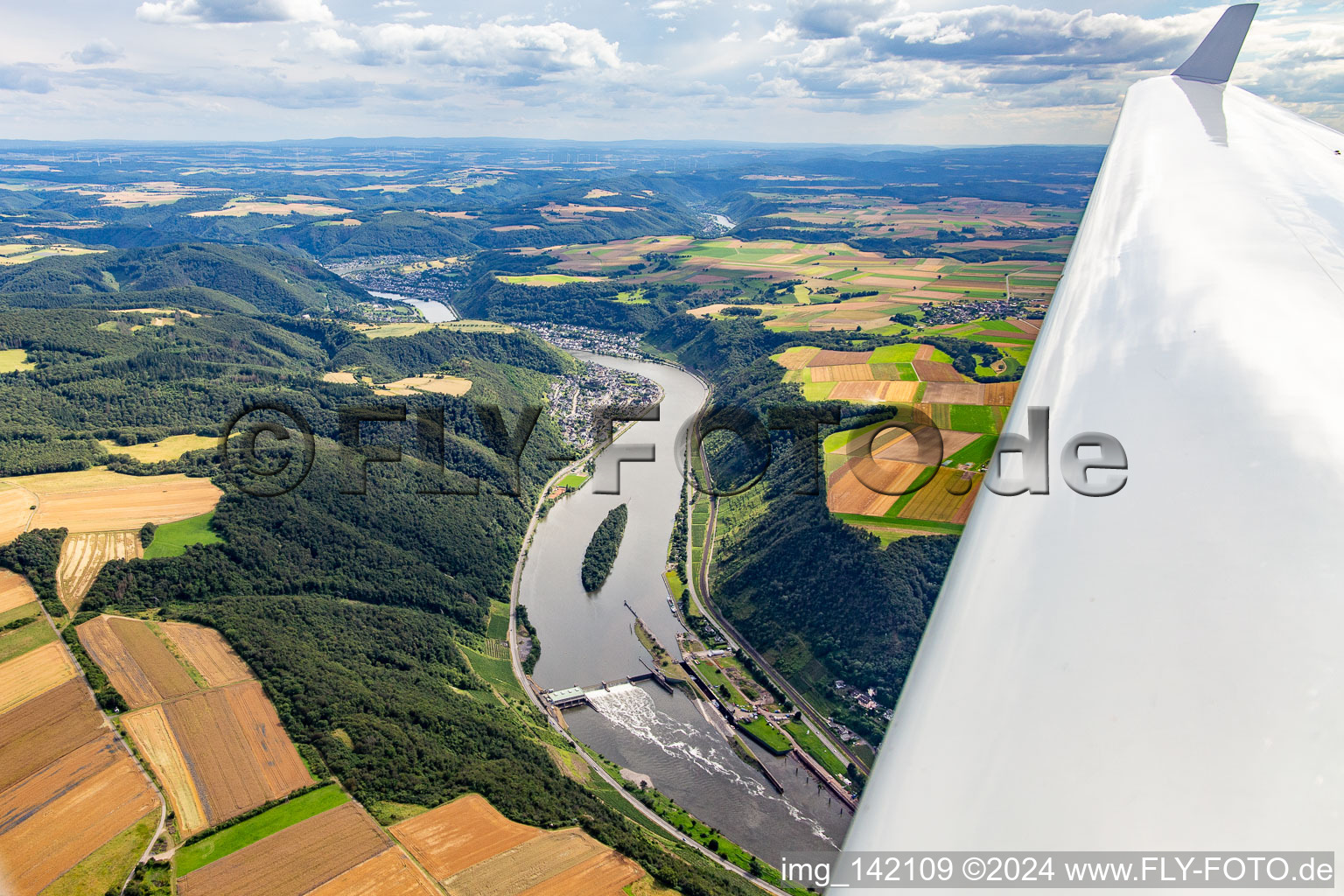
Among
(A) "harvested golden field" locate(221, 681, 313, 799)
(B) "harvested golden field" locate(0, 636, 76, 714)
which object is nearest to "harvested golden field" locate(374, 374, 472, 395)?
(B) "harvested golden field" locate(0, 636, 76, 714)

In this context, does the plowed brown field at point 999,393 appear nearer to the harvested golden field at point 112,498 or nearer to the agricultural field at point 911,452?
the agricultural field at point 911,452

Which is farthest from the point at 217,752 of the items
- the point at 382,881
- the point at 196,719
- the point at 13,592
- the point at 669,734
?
the point at 669,734

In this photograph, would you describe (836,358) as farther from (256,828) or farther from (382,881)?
(256,828)

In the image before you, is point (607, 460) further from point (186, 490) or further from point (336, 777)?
point (336, 777)

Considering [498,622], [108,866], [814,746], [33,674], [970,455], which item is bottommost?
[814,746]

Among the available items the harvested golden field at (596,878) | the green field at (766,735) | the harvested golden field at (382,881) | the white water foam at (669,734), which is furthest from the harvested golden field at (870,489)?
the harvested golden field at (382,881)

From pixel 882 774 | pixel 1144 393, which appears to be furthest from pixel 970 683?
pixel 1144 393
